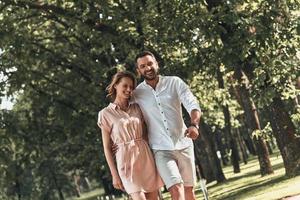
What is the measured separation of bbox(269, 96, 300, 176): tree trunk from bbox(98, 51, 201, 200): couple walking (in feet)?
36.9

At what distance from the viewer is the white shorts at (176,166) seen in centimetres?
637

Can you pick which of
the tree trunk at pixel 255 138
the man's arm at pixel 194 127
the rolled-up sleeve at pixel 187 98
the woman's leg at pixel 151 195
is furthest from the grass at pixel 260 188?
the man's arm at pixel 194 127

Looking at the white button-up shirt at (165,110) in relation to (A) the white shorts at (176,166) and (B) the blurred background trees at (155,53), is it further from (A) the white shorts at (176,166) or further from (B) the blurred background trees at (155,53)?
(B) the blurred background trees at (155,53)

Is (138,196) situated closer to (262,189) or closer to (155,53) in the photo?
(262,189)

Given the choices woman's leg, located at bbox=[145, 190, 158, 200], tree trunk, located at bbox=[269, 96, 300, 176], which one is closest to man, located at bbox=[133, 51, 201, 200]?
woman's leg, located at bbox=[145, 190, 158, 200]

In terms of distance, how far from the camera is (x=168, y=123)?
6.53 meters

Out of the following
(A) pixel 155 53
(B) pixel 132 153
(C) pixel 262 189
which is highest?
(A) pixel 155 53

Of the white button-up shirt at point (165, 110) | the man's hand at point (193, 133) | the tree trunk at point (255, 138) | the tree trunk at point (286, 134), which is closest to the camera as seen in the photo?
the man's hand at point (193, 133)

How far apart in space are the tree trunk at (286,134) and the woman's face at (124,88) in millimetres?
11404

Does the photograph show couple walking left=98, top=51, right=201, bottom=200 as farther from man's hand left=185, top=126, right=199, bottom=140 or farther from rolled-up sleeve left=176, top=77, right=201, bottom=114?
man's hand left=185, top=126, right=199, bottom=140

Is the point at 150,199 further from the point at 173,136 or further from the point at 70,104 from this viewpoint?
the point at 70,104

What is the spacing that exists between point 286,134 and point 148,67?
38.7 feet

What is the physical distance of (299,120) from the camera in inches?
670

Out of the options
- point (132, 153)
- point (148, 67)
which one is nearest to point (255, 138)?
point (148, 67)
